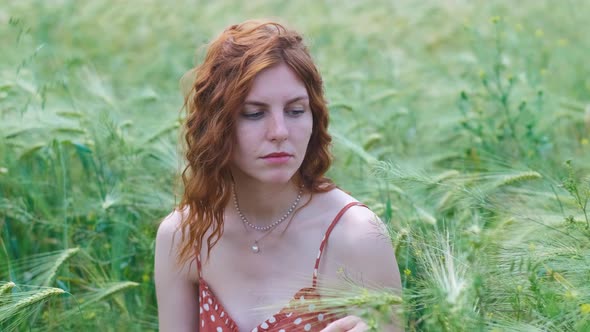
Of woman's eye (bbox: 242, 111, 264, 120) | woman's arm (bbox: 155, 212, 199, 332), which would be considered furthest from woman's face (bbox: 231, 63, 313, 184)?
woman's arm (bbox: 155, 212, 199, 332)

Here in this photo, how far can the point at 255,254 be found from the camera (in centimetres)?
220

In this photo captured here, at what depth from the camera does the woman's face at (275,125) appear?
1992mm

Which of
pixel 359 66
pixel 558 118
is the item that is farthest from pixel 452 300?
pixel 359 66

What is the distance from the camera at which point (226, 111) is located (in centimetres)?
200

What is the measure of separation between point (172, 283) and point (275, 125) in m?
0.57

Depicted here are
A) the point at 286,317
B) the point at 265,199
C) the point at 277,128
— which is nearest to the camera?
the point at 277,128

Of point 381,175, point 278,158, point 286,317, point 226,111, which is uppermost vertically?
point 226,111

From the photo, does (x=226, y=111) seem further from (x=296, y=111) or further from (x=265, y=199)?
(x=265, y=199)

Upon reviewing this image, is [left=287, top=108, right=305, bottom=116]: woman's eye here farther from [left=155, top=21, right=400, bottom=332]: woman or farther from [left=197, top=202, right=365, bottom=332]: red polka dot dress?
[left=197, top=202, right=365, bottom=332]: red polka dot dress

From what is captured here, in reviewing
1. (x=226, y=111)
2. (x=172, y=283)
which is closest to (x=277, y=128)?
(x=226, y=111)

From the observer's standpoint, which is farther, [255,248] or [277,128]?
[255,248]

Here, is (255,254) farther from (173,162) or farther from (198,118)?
(173,162)

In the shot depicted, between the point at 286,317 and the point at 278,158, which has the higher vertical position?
the point at 278,158

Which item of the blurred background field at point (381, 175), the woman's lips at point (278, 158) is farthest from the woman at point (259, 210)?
the blurred background field at point (381, 175)
